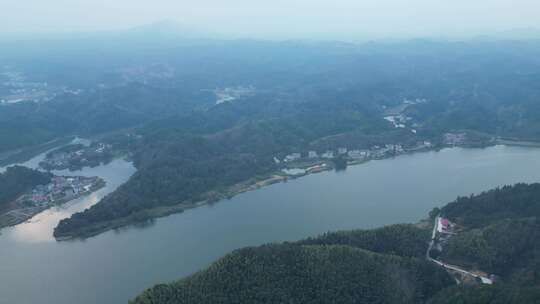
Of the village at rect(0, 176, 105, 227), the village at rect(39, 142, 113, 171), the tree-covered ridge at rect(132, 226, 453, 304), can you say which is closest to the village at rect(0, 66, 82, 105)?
the village at rect(39, 142, 113, 171)

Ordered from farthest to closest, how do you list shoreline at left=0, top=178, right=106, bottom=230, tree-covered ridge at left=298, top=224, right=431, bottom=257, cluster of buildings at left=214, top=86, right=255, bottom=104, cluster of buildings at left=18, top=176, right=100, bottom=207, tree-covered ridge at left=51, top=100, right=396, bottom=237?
1. cluster of buildings at left=214, top=86, right=255, bottom=104
2. cluster of buildings at left=18, top=176, right=100, bottom=207
3. tree-covered ridge at left=51, top=100, right=396, bottom=237
4. shoreline at left=0, top=178, right=106, bottom=230
5. tree-covered ridge at left=298, top=224, right=431, bottom=257

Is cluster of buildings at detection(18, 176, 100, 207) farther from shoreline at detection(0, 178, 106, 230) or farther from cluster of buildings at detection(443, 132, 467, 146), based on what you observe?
cluster of buildings at detection(443, 132, 467, 146)

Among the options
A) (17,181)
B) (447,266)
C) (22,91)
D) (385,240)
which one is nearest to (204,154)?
(17,181)

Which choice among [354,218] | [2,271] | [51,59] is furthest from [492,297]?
[51,59]

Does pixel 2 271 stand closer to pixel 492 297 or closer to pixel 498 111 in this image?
pixel 492 297

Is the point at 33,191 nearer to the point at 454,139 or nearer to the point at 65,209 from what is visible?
the point at 65,209

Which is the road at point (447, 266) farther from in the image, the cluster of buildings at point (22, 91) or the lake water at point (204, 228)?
the cluster of buildings at point (22, 91)
